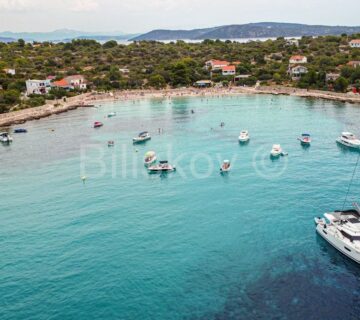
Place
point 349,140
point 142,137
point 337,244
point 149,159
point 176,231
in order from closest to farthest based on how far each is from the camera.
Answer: point 337,244
point 176,231
point 149,159
point 349,140
point 142,137

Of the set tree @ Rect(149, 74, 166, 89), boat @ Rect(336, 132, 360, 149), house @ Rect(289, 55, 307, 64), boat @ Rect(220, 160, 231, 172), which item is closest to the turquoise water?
boat @ Rect(220, 160, 231, 172)

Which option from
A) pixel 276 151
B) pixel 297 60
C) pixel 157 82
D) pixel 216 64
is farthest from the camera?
pixel 216 64

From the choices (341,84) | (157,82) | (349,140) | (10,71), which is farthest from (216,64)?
(349,140)

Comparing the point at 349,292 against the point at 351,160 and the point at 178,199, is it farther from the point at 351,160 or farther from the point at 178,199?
the point at 351,160

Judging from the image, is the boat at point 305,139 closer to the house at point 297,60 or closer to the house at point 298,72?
the house at point 298,72

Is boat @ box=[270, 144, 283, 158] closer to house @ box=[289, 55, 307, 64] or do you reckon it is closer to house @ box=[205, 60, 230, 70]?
house @ box=[205, 60, 230, 70]

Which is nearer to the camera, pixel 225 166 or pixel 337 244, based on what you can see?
pixel 337 244

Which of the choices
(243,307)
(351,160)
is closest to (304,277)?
(243,307)

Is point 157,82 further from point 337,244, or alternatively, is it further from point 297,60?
point 337,244
